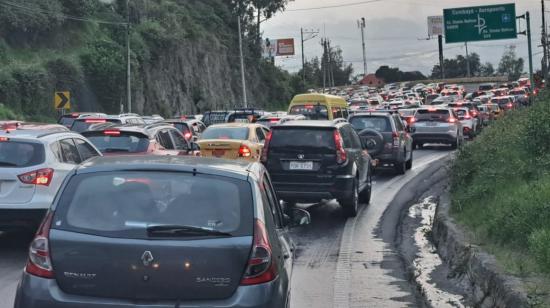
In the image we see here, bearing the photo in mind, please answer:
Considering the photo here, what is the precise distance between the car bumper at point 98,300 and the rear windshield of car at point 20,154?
5550 millimetres

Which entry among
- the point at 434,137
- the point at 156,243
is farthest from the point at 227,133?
the point at 156,243

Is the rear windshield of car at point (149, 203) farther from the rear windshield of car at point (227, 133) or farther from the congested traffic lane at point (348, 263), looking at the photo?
the rear windshield of car at point (227, 133)

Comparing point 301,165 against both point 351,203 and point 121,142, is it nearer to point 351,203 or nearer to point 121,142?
point 351,203

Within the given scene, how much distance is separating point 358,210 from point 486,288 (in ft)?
24.8

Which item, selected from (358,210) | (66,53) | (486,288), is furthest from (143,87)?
(486,288)

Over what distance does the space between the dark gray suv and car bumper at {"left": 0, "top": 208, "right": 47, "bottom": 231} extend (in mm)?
4923

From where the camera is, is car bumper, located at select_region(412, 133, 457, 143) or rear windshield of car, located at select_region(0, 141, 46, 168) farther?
car bumper, located at select_region(412, 133, 457, 143)

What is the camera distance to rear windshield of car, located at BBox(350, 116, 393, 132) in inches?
874

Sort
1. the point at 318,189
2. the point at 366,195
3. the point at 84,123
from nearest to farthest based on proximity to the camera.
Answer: the point at 318,189 < the point at 366,195 < the point at 84,123

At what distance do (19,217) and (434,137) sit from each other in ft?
78.2

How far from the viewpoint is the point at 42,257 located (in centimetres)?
483

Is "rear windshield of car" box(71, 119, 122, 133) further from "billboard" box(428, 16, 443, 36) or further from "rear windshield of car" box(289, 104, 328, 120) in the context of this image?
"billboard" box(428, 16, 443, 36)

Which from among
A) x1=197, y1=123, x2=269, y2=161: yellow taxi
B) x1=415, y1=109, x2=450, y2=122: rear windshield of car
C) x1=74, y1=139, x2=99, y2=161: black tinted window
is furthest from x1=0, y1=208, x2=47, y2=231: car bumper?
x1=415, y1=109, x2=450, y2=122: rear windshield of car

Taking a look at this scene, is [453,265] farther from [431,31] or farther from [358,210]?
[431,31]
